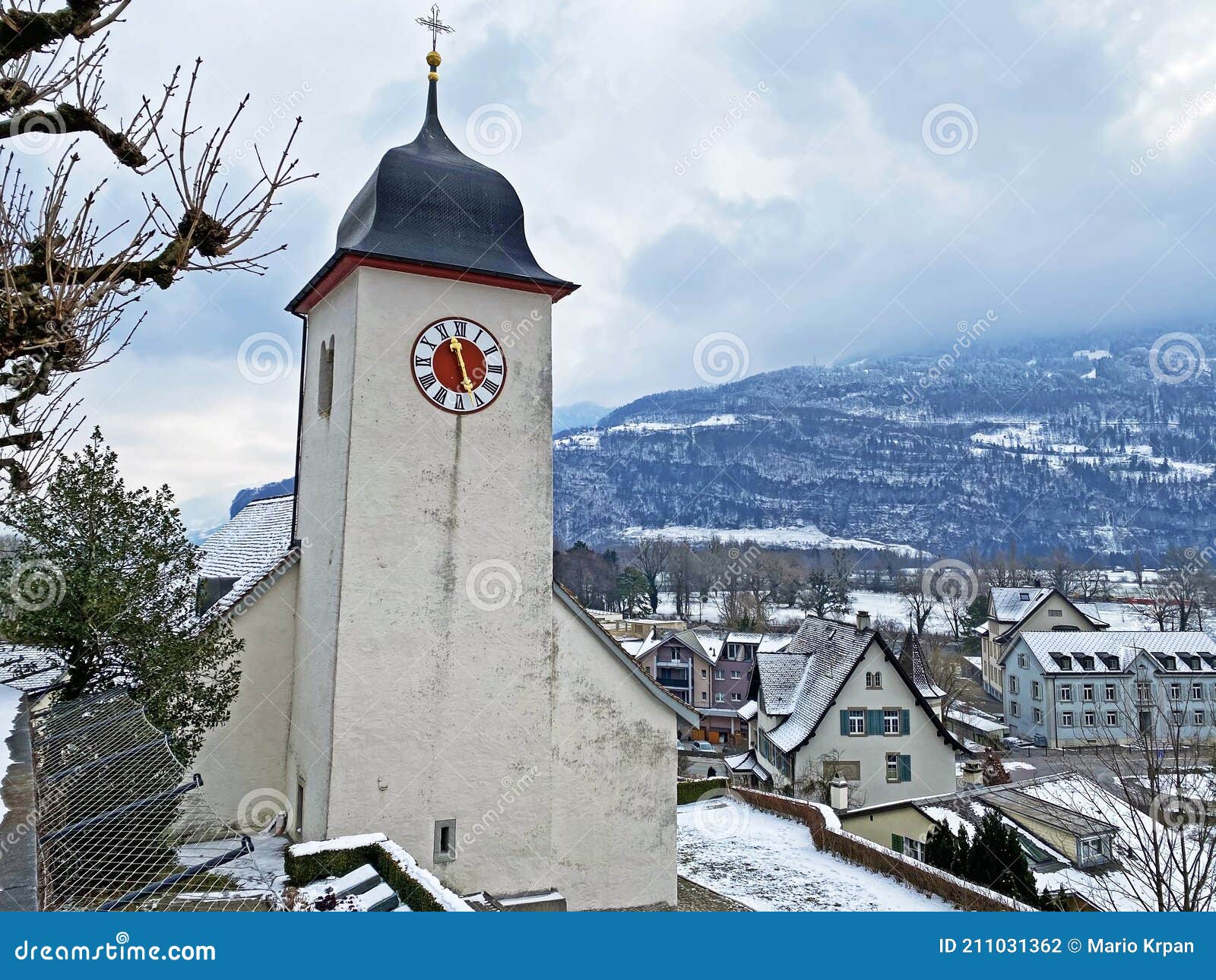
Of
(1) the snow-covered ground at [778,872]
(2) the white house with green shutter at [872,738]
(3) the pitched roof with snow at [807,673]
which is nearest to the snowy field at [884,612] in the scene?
(3) the pitched roof with snow at [807,673]

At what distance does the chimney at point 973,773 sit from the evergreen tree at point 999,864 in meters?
25.6

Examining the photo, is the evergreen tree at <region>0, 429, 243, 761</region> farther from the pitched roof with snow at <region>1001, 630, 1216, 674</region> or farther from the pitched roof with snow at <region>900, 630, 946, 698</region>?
the pitched roof with snow at <region>1001, 630, 1216, 674</region>

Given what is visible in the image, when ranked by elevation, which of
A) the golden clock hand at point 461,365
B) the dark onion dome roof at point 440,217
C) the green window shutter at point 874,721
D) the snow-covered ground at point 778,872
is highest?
the dark onion dome roof at point 440,217

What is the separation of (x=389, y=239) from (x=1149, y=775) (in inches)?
504

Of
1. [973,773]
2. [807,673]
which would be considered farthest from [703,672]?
[807,673]

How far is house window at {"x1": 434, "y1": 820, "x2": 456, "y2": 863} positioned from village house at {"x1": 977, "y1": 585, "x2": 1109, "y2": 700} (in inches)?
2017

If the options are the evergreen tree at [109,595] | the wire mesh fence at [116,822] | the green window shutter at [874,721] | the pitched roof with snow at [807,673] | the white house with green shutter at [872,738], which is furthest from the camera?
the pitched roof with snow at [807,673]

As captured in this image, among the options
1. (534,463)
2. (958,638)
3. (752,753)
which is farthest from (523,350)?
(958,638)

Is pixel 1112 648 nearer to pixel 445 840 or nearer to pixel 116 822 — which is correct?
pixel 445 840

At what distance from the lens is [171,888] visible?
736 centimetres

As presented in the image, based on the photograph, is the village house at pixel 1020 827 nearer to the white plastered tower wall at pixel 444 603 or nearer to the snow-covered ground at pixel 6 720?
the white plastered tower wall at pixel 444 603

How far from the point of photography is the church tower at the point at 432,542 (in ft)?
39.8

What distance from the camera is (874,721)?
108ft

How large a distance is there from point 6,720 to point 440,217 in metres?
8.74
